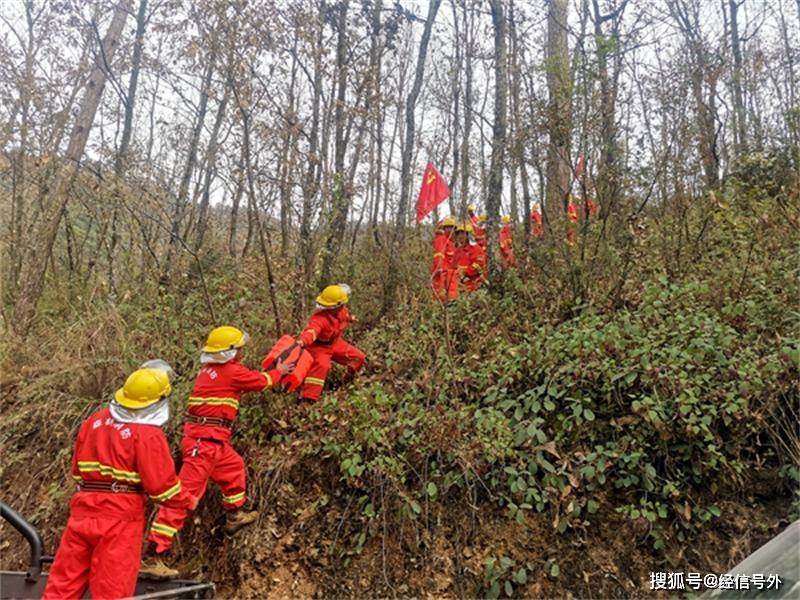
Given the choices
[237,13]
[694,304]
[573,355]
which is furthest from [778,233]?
[237,13]

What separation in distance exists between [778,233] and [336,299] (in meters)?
5.38

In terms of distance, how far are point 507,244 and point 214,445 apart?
193 inches

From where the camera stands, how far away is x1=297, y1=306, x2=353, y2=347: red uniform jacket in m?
5.32

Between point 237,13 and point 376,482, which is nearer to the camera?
point 376,482

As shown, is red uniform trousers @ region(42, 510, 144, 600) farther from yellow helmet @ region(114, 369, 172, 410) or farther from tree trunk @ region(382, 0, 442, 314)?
tree trunk @ region(382, 0, 442, 314)

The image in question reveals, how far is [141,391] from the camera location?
11.2ft

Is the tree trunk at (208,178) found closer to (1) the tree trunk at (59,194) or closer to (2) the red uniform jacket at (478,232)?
(1) the tree trunk at (59,194)

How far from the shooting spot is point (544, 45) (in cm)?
861

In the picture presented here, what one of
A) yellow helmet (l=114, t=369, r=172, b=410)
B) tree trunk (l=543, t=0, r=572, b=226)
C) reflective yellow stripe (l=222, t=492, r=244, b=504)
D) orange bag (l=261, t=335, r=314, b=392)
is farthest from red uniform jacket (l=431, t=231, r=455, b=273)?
yellow helmet (l=114, t=369, r=172, b=410)

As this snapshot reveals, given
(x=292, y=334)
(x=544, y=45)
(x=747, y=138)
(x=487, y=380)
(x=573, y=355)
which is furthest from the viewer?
(x=747, y=138)

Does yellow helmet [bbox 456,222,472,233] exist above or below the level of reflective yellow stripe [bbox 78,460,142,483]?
above

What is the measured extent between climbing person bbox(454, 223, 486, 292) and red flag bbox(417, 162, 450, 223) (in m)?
0.58

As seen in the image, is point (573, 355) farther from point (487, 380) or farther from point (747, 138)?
point (747, 138)

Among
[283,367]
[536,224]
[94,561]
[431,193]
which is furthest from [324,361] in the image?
[536,224]
